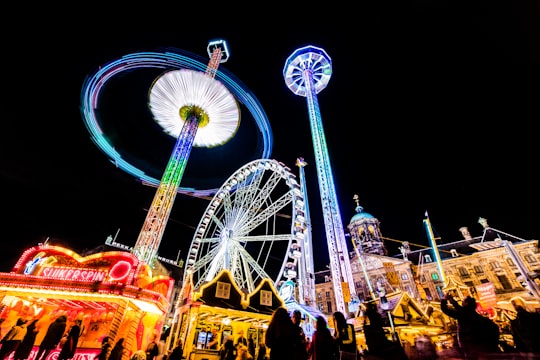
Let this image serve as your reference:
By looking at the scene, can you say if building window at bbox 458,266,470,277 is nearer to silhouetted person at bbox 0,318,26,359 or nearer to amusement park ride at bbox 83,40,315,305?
amusement park ride at bbox 83,40,315,305

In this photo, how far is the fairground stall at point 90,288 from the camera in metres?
10.2

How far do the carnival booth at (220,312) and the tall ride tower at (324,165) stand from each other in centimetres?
412

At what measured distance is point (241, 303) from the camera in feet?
42.0

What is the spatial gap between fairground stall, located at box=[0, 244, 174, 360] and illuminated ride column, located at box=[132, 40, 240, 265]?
599 centimetres

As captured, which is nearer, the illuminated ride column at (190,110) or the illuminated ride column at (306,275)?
the illuminated ride column at (306,275)

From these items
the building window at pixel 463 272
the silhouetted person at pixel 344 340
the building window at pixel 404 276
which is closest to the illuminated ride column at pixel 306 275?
the silhouetted person at pixel 344 340

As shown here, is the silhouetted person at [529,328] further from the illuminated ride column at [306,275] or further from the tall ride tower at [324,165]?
the illuminated ride column at [306,275]

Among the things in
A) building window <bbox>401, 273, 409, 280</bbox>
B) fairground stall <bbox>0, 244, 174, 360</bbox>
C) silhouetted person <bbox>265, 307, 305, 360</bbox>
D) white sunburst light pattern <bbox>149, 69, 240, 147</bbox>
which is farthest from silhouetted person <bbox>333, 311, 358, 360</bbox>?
building window <bbox>401, 273, 409, 280</bbox>

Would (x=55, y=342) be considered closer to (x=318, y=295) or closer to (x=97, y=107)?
(x=97, y=107)

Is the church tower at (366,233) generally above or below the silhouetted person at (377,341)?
above

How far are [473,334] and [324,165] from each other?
642 inches

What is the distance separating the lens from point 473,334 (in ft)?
12.6

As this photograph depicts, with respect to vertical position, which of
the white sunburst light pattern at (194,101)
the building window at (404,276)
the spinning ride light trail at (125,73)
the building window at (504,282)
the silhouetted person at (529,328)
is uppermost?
the white sunburst light pattern at (194,101)

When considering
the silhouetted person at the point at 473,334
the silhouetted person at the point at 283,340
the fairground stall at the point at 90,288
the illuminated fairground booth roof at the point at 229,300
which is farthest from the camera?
the illuminated fairground booth roof at the point at 229,300
